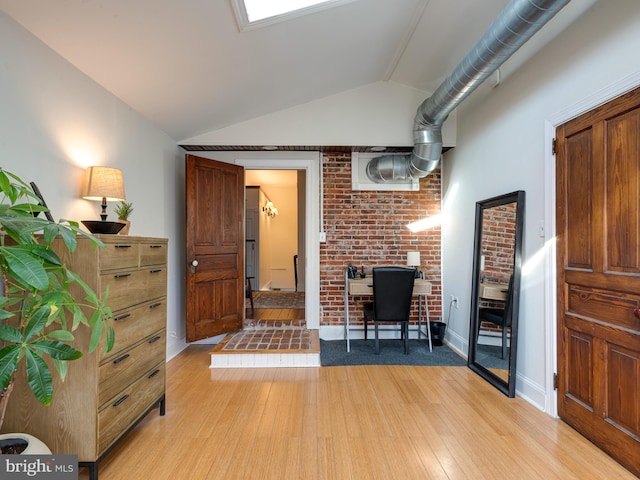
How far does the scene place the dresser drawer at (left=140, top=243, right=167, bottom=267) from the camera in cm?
207

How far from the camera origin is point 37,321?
1165 mm

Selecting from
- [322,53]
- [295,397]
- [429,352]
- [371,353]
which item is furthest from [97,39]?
[429,352]

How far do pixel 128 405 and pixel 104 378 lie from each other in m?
0.32

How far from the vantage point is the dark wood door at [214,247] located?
3.52m

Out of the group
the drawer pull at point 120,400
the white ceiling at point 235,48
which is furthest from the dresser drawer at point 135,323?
the white ceiling at point 235,48

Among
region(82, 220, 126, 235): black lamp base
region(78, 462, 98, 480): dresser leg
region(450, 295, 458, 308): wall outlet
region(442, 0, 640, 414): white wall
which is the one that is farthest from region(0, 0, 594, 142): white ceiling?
region(450, 295, 458, 308): wall outlet

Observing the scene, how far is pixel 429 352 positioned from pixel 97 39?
394cm

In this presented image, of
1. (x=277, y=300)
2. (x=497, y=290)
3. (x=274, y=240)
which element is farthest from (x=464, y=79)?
(x=274, y=240)

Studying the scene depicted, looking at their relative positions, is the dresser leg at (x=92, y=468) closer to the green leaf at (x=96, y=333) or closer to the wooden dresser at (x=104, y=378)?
the wooden dresser at (x=104, y=378)

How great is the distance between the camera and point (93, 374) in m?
1.64

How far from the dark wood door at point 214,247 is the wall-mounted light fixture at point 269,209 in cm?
330

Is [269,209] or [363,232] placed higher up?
[269,209]

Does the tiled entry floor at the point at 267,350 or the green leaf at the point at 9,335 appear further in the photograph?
the tiled entry floor at the point at 267,350

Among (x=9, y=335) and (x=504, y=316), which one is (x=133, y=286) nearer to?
(x=9, y=335)
